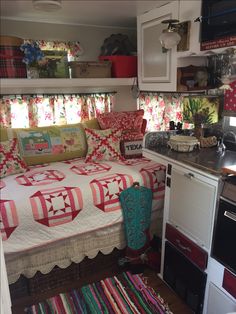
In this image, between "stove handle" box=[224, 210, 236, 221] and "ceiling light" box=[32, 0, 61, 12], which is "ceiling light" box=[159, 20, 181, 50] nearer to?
"ceiling light" box=[32, 0, 61, 12]

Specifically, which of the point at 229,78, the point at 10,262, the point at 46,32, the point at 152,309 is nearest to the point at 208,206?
the point at 152,309

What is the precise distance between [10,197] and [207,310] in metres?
1.44

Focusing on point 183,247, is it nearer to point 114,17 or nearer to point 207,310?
point 207,310

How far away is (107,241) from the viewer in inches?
84.3

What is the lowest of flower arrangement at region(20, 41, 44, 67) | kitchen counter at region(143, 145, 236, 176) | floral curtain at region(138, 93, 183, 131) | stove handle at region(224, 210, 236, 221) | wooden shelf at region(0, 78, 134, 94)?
stove handle at region(224, 210, 236, 221)

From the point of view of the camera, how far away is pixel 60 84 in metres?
2.68

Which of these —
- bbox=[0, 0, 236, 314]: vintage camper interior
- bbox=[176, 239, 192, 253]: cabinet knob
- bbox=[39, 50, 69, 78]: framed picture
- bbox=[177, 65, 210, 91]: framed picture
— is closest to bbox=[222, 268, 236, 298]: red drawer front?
bbox=[0, 0, 236, 314]: vintage camper interior

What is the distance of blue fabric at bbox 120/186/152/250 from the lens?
209 centimetres

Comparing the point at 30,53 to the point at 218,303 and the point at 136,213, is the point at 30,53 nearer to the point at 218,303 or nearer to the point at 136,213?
the point at 136,213

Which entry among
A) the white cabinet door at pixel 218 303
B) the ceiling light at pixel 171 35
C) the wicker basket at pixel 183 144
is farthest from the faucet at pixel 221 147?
the white cabinet door at pixel 218 303

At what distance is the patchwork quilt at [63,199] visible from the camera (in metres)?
1.79

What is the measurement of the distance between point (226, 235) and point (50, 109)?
84.2 inches

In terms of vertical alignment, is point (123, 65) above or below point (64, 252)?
above

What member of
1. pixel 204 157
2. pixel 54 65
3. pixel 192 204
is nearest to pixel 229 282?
pixel 192 204
